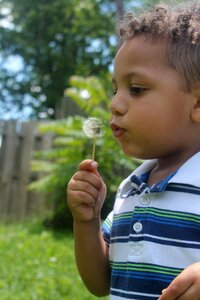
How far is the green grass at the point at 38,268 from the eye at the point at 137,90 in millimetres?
2249

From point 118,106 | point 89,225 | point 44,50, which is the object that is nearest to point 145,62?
point 118,106

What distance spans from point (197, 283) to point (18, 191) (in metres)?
7.53

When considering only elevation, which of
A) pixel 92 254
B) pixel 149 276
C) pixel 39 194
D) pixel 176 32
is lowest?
pixel 39 194

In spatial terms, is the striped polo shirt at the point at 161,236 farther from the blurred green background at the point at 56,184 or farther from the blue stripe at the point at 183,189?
the blurred green background at the point at 56,184

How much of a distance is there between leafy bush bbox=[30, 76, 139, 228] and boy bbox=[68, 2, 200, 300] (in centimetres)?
487

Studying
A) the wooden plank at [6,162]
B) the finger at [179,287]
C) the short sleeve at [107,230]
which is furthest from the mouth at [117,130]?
the wooden plank at [6,162]

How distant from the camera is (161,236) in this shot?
139 centimetres

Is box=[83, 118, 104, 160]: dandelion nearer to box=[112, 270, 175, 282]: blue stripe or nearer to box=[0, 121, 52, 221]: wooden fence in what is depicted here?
box=[112, 270, 175, 282]: blue stripe

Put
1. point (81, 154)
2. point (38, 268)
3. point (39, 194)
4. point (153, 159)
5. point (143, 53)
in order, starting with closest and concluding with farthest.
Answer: point (143, 53), point (153, 159), point (38, 268), point (81, 154), point (39, 194)

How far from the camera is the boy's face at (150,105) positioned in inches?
57.5

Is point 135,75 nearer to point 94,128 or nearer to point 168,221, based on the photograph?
point 94,128

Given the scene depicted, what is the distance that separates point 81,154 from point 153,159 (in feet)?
17.5

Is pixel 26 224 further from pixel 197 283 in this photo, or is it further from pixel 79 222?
pixel 197 283

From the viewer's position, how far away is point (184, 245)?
1.36m
